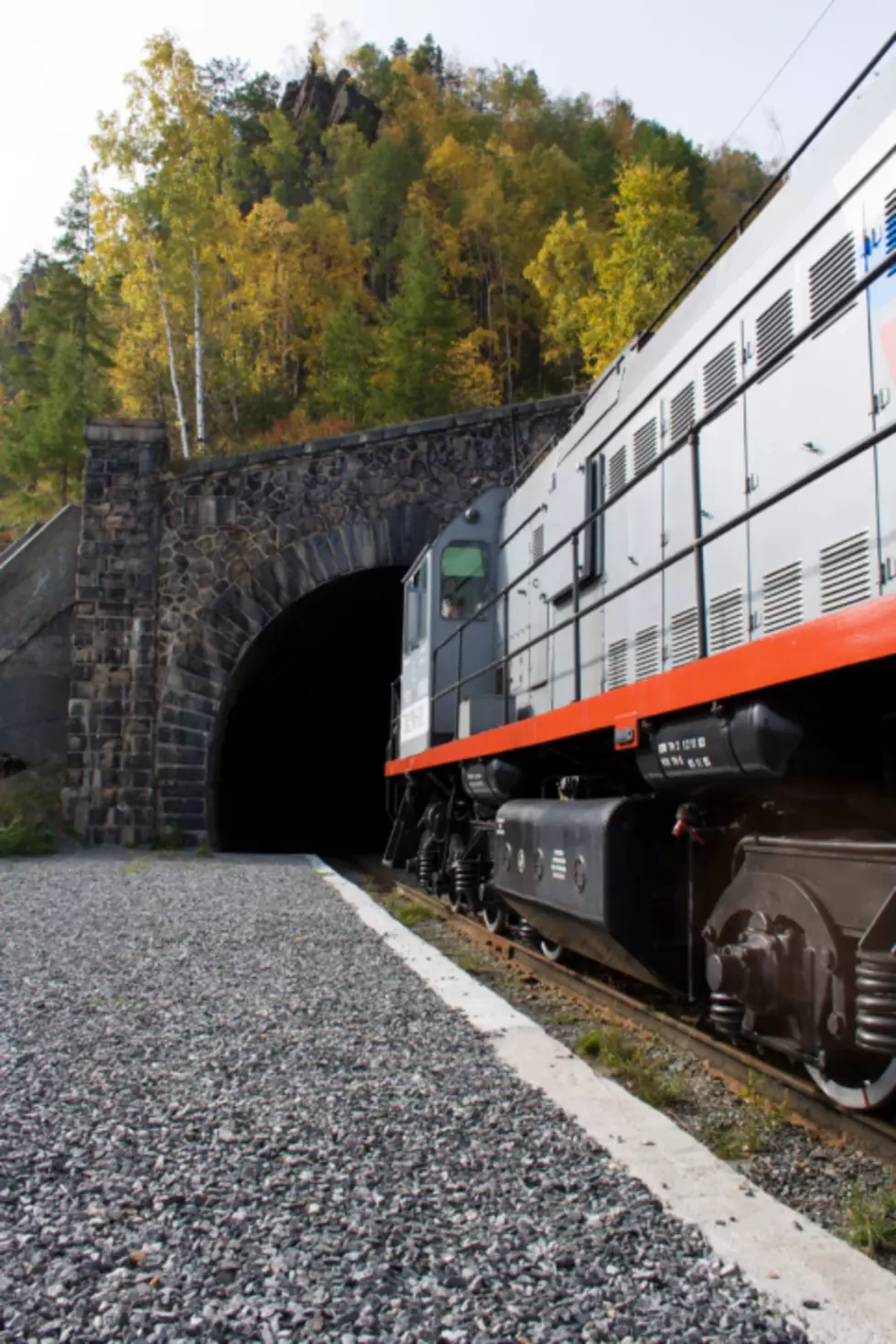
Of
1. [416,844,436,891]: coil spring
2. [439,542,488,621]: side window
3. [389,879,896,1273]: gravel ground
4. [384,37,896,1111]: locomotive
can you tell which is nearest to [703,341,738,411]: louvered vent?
[384,37,896,1111]: locomotive

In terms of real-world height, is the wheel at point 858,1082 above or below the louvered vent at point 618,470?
below

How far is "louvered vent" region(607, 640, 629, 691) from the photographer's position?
579 cm

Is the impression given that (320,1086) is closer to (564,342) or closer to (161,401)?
(564,342)

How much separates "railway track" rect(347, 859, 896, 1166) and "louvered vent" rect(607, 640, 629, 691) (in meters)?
1.64

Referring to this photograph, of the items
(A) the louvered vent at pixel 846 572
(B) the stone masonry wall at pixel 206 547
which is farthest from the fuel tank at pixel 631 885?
(B) the stone masonry wall at pixel 206 547

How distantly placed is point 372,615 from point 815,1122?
16166 millimetres

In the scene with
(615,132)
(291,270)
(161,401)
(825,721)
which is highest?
(615,132)

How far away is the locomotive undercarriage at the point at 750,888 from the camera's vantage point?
114 inches

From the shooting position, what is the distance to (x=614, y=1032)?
4117mm

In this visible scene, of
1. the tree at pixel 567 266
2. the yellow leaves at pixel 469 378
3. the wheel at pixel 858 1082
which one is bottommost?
the wheel at pixel 858 1082

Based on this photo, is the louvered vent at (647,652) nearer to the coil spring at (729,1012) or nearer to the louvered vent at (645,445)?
the louvered vent at (645,445)

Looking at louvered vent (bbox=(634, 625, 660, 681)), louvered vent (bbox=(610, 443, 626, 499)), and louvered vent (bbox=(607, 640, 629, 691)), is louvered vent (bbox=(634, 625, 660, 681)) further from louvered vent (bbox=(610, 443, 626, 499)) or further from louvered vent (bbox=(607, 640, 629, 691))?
louvered vent (bbox=(610, 443, 626, 499))

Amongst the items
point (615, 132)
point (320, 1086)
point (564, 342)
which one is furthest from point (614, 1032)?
point (615, 132)

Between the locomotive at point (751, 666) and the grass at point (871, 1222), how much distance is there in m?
0.36
